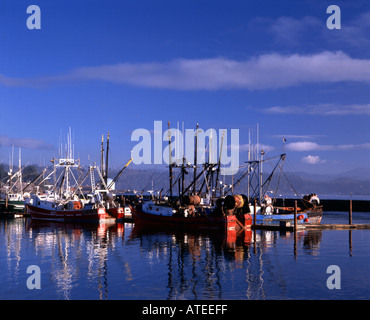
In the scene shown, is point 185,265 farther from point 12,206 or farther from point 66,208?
point 12,206

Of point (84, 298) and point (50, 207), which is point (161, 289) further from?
point (50, 207)

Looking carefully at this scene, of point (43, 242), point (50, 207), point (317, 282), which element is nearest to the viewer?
point (317, 282)

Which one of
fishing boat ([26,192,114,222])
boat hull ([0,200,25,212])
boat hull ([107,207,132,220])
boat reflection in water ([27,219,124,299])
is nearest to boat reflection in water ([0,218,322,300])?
boat reflection in water ([27,219,124,299])

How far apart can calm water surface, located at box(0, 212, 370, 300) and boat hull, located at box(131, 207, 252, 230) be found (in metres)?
4.59

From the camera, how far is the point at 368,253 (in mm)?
46656

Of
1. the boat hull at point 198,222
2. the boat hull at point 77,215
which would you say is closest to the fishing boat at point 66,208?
the boat hull at point 77,215

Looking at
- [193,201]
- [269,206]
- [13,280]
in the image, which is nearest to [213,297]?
[13,280]

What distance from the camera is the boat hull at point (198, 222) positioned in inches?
2645

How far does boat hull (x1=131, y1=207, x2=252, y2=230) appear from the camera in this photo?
6719cm

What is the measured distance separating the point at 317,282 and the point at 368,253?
1748 cm

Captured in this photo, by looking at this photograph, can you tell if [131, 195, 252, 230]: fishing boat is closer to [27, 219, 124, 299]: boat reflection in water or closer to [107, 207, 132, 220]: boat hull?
[27, 219, 124, 299]: boat reflection in water

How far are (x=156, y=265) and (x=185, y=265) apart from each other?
2.61m

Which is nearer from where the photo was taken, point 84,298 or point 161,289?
point 84,298

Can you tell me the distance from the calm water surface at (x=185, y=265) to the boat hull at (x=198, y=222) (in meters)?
4.59
